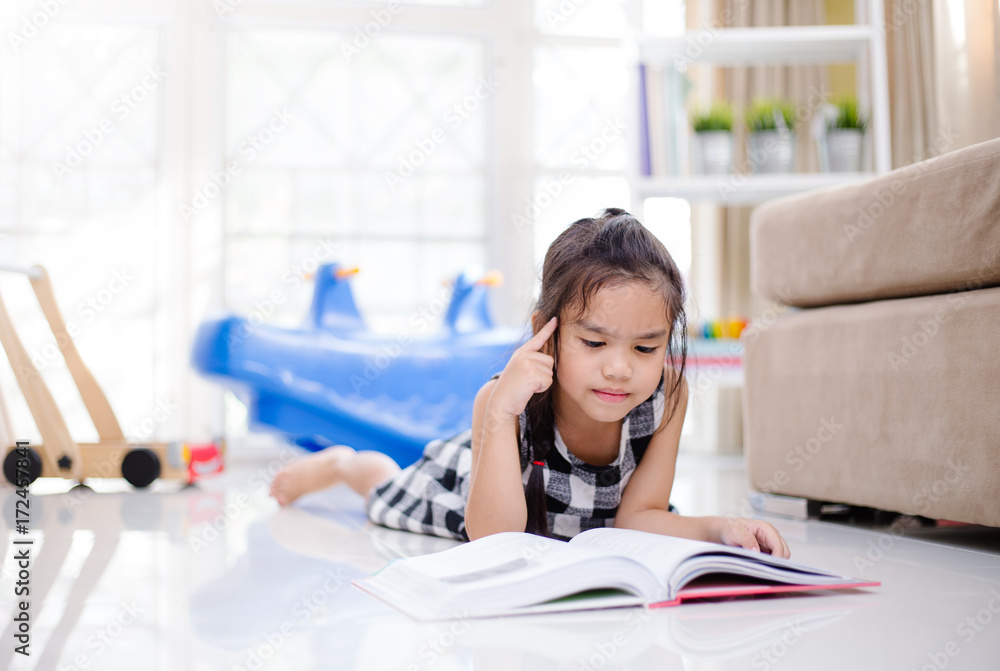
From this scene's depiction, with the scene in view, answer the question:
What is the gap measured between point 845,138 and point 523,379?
70.9 inches

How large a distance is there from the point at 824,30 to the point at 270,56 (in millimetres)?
→ 1778

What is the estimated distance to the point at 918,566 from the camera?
1.08m

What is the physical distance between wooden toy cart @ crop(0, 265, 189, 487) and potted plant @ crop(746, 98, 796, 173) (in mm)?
1733

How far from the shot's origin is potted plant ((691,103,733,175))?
2.49m

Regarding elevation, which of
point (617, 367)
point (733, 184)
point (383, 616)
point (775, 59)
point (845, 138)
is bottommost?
point (383, 616)

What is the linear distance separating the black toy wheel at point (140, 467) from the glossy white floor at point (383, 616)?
1.98 ft

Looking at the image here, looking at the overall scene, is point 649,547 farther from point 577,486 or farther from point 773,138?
point 773,138

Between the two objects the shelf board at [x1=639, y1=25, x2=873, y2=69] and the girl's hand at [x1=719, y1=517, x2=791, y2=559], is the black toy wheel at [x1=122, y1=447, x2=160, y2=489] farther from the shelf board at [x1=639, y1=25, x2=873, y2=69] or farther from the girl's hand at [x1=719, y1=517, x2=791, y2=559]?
the shelf board at [x1=639, y1=25, x2=873, y2=69]

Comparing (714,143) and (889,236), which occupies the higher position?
(714,143)

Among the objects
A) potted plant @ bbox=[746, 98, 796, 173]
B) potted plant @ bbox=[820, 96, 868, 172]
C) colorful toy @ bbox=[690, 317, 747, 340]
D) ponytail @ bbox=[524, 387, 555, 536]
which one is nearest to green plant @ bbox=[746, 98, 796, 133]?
potted plant @ bbox=[746, 98, 796, 173]

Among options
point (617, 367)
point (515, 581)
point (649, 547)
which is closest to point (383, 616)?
point (515, 581)

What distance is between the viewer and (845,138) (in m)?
2.43

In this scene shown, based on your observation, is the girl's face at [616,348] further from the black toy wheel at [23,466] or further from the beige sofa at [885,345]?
the black toy wheel at [23,466]

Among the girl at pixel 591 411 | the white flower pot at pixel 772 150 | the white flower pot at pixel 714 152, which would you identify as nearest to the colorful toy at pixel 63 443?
the girl at pixel 591 411
